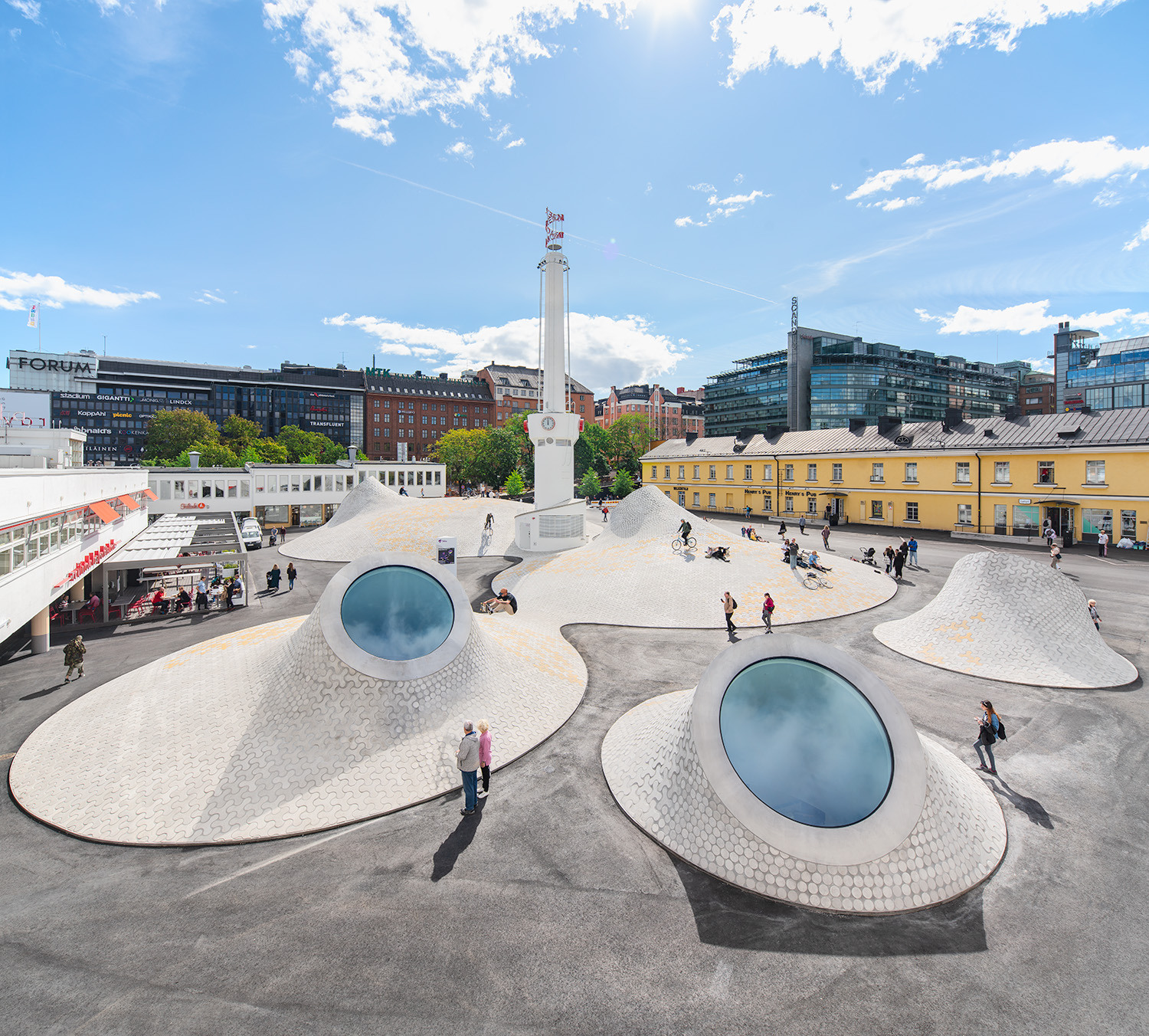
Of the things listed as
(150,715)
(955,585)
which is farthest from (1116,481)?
(150,715)

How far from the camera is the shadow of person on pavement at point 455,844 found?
8.45 m

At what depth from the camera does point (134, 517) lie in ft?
117

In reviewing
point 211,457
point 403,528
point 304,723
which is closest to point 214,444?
point 211,457

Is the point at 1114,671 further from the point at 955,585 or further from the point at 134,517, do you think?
the point at 134,517

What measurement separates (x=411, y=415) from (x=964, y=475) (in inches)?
4535

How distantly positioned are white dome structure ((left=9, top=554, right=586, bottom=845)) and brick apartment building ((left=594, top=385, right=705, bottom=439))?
152238 millimetres

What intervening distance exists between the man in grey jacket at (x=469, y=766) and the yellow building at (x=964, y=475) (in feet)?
151

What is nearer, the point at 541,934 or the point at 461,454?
the point at 541,934

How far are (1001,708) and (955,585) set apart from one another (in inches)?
262

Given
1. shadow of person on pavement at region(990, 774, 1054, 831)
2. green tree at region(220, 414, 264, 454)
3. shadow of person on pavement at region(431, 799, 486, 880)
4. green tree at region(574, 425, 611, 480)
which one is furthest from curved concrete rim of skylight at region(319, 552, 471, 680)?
green tree at region(220, 414, 264, 454)

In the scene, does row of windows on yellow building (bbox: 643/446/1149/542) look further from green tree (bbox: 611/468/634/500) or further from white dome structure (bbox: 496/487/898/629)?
white dome structure (bbox: 496/487/898/629)

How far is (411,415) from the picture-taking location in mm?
132500

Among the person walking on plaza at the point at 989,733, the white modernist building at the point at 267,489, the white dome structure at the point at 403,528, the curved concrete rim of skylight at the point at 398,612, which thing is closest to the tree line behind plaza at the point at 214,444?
the white modernist building at the point at 267,489

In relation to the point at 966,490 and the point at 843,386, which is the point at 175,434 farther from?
the point at 843,386
